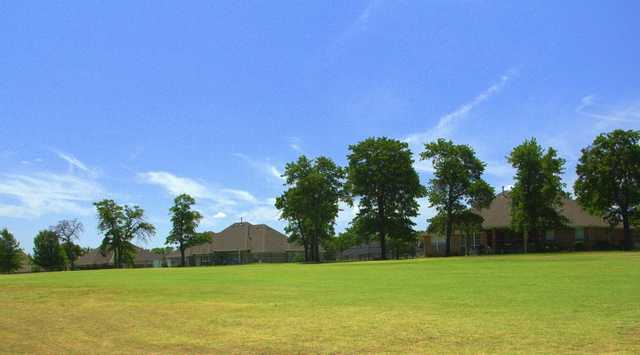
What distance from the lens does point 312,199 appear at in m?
88.1

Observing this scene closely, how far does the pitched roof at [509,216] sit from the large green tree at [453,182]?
5102mm

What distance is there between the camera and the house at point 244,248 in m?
113

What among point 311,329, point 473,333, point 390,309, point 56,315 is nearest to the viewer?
point 473,333

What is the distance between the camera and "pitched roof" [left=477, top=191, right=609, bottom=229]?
81688 mm

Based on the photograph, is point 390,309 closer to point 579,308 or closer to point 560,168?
point 579,308

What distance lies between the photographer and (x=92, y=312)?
1656cm

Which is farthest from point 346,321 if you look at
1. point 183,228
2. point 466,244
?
point 183,228

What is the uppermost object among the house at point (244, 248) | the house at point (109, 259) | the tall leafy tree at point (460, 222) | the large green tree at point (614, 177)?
the large green tree at point (614, 177)

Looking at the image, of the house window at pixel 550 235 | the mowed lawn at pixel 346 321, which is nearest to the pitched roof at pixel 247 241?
the house window at pixel 550 235

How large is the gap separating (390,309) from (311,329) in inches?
137

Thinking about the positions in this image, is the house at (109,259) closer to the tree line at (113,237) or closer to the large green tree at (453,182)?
the tree line at (113,237)

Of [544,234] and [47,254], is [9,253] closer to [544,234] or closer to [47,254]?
[47,254]

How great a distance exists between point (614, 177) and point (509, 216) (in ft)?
48.8

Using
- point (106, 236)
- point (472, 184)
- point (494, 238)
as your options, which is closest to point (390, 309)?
point (472, 184)
